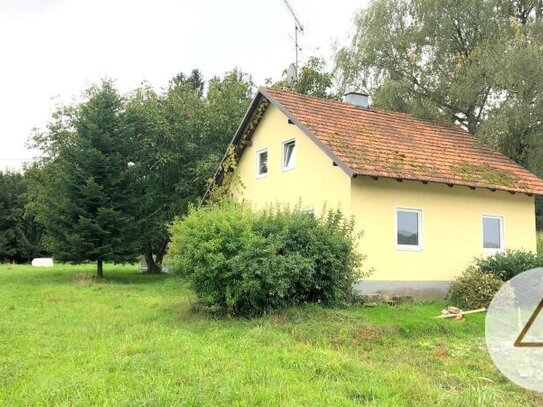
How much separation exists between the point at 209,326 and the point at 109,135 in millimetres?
14835

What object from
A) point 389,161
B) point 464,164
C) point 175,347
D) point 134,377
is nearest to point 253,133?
point 389,161

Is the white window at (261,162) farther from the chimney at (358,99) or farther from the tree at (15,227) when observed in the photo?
the tree at (15,227)

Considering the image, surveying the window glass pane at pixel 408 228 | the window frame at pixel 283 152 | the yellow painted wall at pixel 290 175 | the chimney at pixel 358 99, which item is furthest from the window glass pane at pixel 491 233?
the window frame at pixel 283 152

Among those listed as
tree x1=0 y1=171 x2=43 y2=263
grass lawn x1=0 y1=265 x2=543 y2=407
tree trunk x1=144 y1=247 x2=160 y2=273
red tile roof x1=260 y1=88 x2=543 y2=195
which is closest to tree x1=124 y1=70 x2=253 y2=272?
tree trunk x1=144 y1=247 x2=160 y2=273

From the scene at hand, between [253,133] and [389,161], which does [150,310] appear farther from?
[253,133]

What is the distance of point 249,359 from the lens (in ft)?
23.8

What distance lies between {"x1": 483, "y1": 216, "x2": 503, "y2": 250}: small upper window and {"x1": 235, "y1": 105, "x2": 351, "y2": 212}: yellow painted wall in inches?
205

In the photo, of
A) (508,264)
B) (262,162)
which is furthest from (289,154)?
(508,264)

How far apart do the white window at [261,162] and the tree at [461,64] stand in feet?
22.5

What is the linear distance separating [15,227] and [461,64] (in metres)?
39.1

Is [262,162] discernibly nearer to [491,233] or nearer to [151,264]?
[491,233]

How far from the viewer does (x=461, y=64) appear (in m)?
21.8

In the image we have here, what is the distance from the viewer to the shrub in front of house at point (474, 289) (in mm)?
13711

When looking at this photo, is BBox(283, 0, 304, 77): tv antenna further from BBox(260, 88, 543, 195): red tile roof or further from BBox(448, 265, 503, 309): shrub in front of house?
BBox(448, 265, 503, 309): shrub in front of house
